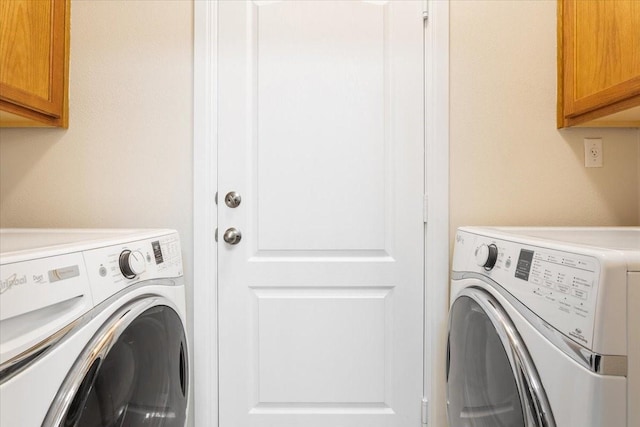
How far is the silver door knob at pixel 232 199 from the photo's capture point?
138 cm

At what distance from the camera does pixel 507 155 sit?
4.57 ft

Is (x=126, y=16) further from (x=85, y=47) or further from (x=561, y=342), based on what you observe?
(x=561, y=342)

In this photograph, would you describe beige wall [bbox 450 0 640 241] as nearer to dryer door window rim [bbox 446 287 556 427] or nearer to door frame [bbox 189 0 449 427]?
door frame [bbox 189 0 449 427]

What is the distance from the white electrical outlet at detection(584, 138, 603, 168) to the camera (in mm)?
1385

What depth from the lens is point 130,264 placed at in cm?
91

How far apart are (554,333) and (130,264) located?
2.77 feet

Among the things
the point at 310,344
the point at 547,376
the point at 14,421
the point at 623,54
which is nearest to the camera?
the point at 14,421

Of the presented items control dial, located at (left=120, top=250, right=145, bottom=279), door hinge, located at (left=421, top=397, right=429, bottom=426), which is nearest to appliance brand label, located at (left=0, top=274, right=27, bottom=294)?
control dial, located at (left=120, top=250, right=145, bottom=279)

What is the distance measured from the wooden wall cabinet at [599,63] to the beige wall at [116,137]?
1.24 meters

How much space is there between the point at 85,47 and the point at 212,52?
17.5 inches

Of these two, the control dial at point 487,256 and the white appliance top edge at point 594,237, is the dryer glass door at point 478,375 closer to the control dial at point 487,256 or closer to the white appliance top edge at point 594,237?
the control dial at point 487,256

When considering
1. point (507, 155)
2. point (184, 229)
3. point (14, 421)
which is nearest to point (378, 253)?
point (507, 155)

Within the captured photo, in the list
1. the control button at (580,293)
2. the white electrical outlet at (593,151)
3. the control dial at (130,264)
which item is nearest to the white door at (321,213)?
the control dial at (130,264)

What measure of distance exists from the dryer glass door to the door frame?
0.17 m
